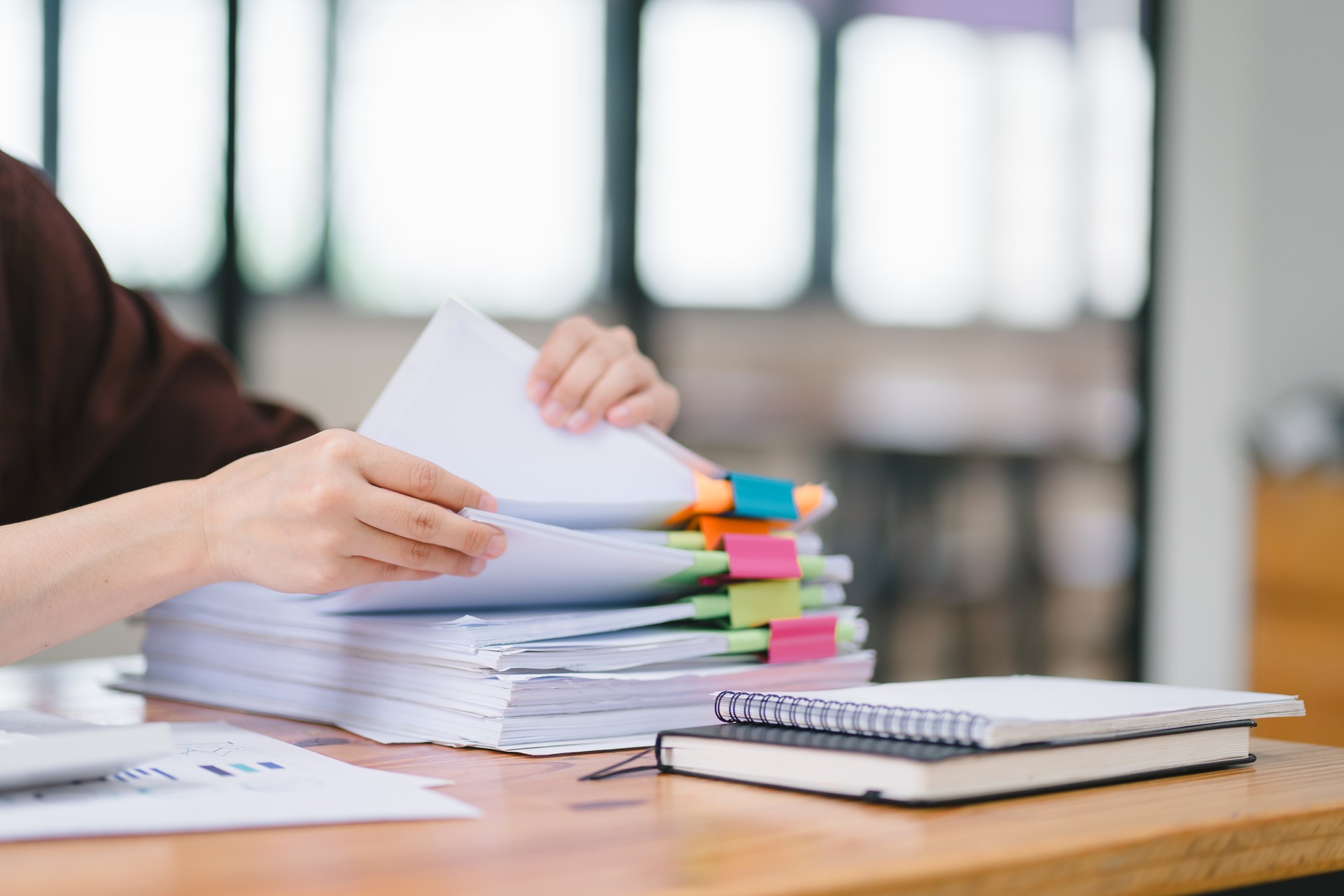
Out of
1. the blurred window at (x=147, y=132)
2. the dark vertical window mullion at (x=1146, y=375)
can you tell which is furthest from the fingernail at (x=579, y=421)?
the dark vertical window mullion at (x=1146, y=375)

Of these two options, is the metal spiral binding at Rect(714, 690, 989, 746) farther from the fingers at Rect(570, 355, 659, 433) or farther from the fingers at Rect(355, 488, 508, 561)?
the fingers at Rect(570, 355, 659, 433)

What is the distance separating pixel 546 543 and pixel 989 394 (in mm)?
3335

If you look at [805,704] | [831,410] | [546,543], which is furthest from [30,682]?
[831,410]

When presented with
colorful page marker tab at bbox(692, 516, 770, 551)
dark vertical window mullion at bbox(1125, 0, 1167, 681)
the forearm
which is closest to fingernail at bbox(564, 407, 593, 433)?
colorful page marker tab at bbox(692, 516, 770, 551)

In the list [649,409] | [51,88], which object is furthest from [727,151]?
[649,409]

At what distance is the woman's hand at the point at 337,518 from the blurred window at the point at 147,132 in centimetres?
236

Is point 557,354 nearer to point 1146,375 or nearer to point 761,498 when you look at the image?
point 761,498

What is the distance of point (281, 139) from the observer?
3.02 meters

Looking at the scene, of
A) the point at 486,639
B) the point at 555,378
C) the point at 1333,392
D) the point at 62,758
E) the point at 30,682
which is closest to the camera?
the point at 62,758

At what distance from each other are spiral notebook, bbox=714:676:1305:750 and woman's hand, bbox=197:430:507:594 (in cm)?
17

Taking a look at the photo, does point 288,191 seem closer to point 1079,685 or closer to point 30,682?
point 30,682

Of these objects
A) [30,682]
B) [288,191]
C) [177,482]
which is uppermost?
[288,191]

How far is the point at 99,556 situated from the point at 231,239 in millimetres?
2433

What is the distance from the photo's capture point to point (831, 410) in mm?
3699
